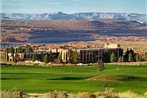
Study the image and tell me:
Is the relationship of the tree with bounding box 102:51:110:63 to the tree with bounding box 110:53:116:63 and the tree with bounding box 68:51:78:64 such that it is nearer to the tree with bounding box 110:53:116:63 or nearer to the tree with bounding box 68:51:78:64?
the tree with bounding box 110:53:116:63

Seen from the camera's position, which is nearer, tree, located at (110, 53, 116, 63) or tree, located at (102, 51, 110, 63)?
tree, located at (110, 53, 116, 63)

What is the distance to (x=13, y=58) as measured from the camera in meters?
84.9

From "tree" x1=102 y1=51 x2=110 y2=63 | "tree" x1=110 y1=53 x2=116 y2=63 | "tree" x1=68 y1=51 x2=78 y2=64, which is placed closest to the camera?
"tree" x1=110 y1=53 x2=116 y2=63

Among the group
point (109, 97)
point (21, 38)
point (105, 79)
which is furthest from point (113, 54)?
point (21, 38)

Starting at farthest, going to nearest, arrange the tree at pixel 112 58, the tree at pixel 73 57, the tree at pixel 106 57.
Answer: the tree at pixel 73 57
the tree at pixel 106 57
the tree at pixel 112 58

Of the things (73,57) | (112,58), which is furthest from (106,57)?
(73,57)

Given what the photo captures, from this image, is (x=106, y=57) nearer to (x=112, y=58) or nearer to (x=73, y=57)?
(x=112, y=58)

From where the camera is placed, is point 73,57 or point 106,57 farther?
point 73,57

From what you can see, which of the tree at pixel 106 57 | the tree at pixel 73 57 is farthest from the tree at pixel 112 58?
the tree at pixel 73 57

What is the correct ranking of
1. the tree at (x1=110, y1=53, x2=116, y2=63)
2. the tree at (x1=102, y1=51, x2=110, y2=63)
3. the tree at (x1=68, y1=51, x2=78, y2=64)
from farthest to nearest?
the tree at (x1=68, y1=51, x2=78, y2=64), the tree at (x1=102, y1=51, x2=110, y2=63), the tree at (x1=110, y1=53, x2=116, y2=63)

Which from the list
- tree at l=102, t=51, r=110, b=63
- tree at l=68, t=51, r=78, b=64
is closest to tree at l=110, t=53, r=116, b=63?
tree at l=102, t=51, r=110, b=63

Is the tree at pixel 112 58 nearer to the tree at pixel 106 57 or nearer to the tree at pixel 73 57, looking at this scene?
the tree at pixel 106 57

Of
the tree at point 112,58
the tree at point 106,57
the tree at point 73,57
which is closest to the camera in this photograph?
the tree at point 112,58

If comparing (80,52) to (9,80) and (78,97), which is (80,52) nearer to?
(9,80)
